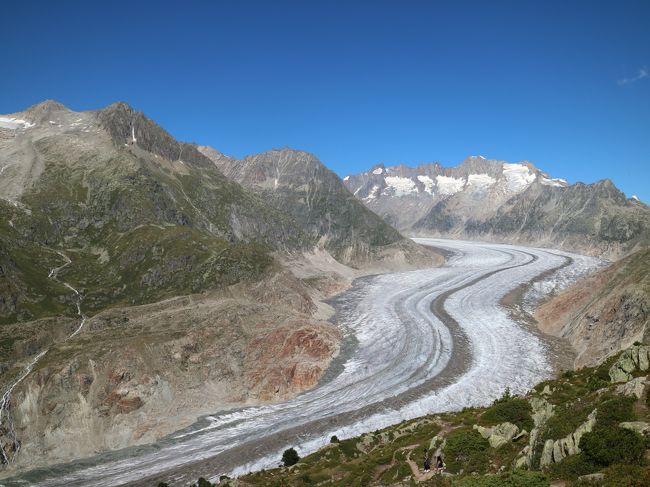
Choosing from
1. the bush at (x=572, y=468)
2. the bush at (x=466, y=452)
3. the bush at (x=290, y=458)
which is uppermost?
the bush at (x=572, y=468)

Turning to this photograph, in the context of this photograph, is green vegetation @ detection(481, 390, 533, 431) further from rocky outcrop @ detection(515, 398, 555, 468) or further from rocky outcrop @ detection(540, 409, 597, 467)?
rocky outcrop @ detection(540, 409, 597, 467)

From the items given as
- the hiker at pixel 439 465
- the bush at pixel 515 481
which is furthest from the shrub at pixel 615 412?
the hiker at pixel 439 465

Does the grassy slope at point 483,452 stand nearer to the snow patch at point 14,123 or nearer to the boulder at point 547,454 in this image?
the boulder at point 547,454

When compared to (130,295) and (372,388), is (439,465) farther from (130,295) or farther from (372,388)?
(130,295)

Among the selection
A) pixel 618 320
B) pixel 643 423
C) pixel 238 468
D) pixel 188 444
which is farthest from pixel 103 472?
pixel 618 320

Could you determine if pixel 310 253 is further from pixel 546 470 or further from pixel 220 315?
pixel 546 470

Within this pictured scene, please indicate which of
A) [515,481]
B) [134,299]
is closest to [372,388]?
[134,299]

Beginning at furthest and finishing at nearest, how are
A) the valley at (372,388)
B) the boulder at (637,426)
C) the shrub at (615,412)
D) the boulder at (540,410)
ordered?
the valley at (372,388)
the boulder at (540,410)
the shrub at (615,412)
the boulder at (637,426)
